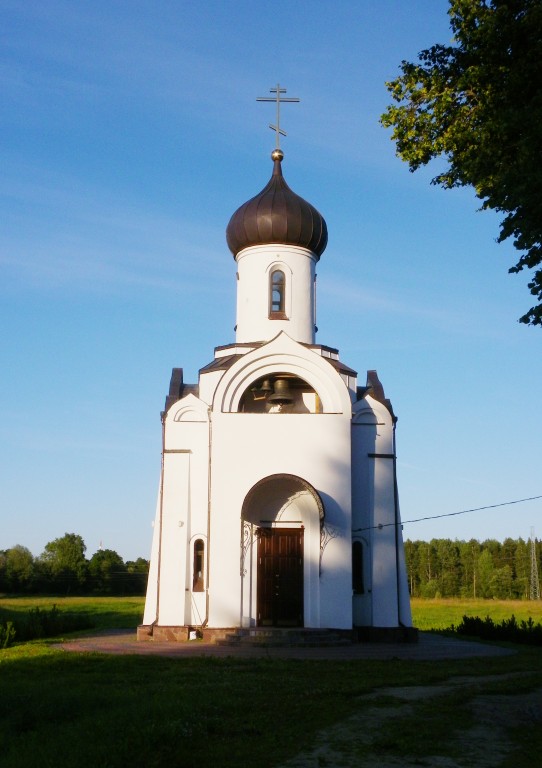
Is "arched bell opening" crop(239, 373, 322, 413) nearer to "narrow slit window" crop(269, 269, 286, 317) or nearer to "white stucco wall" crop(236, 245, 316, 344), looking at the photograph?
"white stucco wall" crop(236, 245, 316, 344)

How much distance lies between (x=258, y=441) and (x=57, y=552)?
4905 cm

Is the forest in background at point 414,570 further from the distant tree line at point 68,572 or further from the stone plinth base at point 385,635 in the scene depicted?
the stone plinth base at point 385,635

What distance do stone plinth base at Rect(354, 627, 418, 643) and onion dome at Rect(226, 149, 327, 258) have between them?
8.92 metres

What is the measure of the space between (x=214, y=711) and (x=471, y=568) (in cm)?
6922

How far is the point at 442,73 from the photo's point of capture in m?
11.3

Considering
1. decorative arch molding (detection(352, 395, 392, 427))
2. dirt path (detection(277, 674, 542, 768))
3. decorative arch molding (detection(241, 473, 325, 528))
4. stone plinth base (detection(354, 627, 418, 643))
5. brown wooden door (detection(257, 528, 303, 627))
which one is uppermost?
decorative arch molding (detection(352, 395, 392, 427))

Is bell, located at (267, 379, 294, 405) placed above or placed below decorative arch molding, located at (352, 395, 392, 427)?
above

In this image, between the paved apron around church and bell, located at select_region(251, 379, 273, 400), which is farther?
bell, located at select_region(251, 379, 273, 400)

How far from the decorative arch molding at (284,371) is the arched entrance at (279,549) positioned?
190 centimetres

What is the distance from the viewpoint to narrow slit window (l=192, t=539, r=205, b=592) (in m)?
19.0

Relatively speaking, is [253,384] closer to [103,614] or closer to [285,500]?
[285,500]

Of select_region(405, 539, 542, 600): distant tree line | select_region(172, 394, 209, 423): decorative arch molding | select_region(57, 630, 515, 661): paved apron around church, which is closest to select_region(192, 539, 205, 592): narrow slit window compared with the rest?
select_region(57, 630, 515, 661): paved apron around church

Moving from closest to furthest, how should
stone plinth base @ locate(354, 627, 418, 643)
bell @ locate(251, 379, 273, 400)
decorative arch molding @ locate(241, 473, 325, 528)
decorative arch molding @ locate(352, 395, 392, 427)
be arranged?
decorative arch molding @ locate(241, 473, 325, 528)
stone plinth base @ locate(354, 627, 418, 643)
bell @ locate(251, 379, 273, 400)
decorative arch molding @ locate(352, 395, 392, 427)

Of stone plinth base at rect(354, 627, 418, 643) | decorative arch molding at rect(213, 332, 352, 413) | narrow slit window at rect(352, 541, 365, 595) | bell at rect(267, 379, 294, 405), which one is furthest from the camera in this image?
bell at rect(267, 379, 294, 405)
